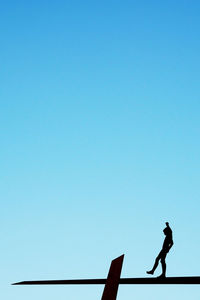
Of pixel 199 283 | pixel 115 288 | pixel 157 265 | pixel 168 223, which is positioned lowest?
pixel 115 288

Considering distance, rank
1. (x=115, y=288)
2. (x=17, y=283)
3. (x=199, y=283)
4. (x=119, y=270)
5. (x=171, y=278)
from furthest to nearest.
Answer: (x=17, y=283)
(x=171, y=278)
(x=199, y=283)
(x=119, y=270)
(x=115, y=288)

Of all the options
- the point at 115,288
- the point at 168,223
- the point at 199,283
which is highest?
the point at 168,223

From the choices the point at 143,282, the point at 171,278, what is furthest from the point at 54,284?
the point at 171,278

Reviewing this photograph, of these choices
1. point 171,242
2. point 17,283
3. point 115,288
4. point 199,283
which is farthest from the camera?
point 171,242

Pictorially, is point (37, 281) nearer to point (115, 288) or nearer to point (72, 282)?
point (72, 282)

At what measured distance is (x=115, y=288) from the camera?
5676 millimetres

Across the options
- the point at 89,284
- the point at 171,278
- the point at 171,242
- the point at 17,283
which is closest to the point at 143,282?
the point at 171,278

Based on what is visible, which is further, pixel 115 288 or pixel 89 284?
pixel 89 284

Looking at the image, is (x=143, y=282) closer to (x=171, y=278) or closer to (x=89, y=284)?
(x=171, y=278)

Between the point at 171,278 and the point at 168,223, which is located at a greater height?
the point at 168,223

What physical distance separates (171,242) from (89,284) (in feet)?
9.29

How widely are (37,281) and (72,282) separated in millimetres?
902

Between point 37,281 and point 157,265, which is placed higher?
point 157,265

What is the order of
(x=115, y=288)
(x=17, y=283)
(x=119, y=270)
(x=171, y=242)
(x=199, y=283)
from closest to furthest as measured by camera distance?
(x=115, y=288) < (x=119, y=270) < (x=199, y=283) < (x=17, y=283) < (x=171, y=242)
